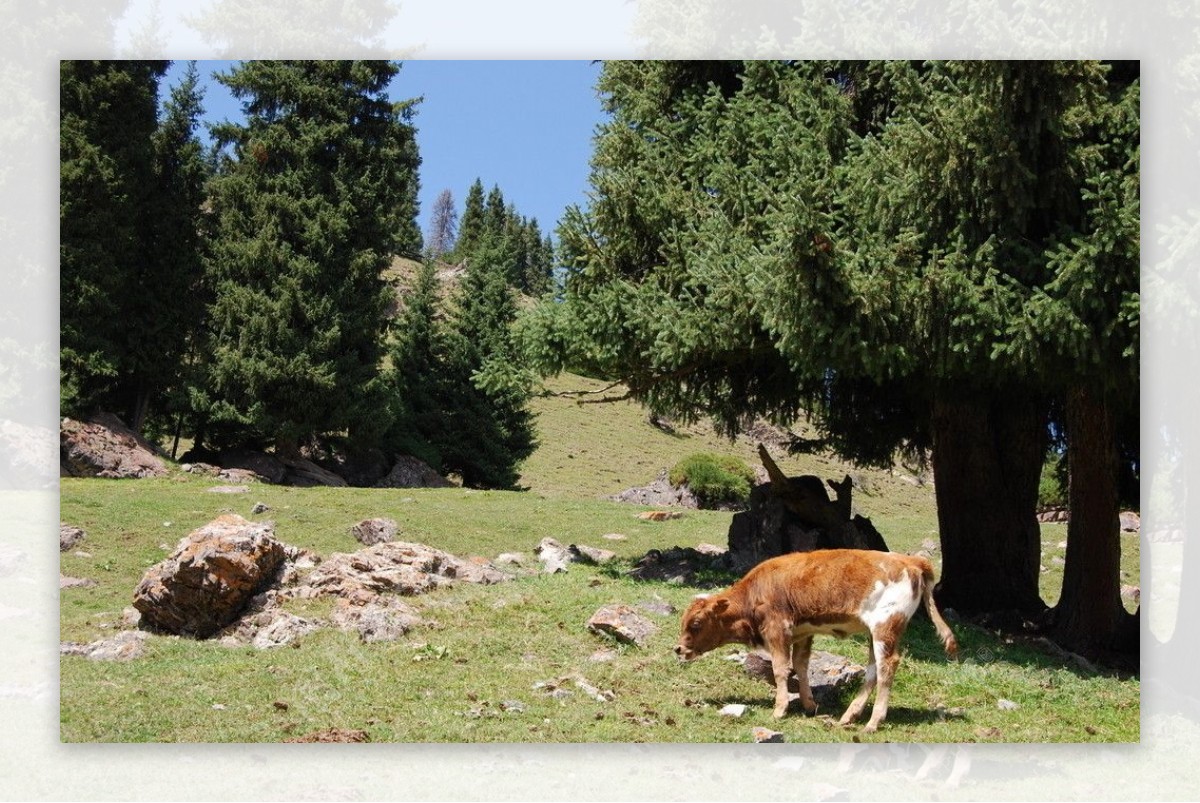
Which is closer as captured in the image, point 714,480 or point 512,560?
point 512,560

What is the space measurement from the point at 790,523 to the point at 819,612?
8176mm

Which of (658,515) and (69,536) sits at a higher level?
(69,536)

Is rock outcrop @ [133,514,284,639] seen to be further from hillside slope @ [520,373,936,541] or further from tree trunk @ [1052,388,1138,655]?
hillside slope @ [520,373,936,541]

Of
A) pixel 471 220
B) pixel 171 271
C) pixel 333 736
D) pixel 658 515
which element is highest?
pixel 471 220

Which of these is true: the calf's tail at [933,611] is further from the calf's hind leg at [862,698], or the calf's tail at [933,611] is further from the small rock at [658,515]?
the small rock at [658,515]

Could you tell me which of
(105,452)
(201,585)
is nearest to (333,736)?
(201,585)

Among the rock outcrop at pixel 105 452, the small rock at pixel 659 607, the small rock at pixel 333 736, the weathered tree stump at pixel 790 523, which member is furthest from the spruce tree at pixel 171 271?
the small rock at pixel 333 736

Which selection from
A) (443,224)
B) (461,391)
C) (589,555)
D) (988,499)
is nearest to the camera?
(988,499)

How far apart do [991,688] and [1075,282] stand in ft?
14.4

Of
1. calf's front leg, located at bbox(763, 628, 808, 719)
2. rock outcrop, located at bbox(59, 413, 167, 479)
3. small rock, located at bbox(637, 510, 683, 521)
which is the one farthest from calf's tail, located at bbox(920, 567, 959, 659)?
rock outcrop, located at bbox(59, 413, 167, 479)

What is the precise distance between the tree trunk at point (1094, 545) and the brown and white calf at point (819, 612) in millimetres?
6425

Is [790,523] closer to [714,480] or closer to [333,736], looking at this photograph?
[333,736]

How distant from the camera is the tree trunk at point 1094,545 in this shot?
584 inches

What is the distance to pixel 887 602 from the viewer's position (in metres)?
9.24
